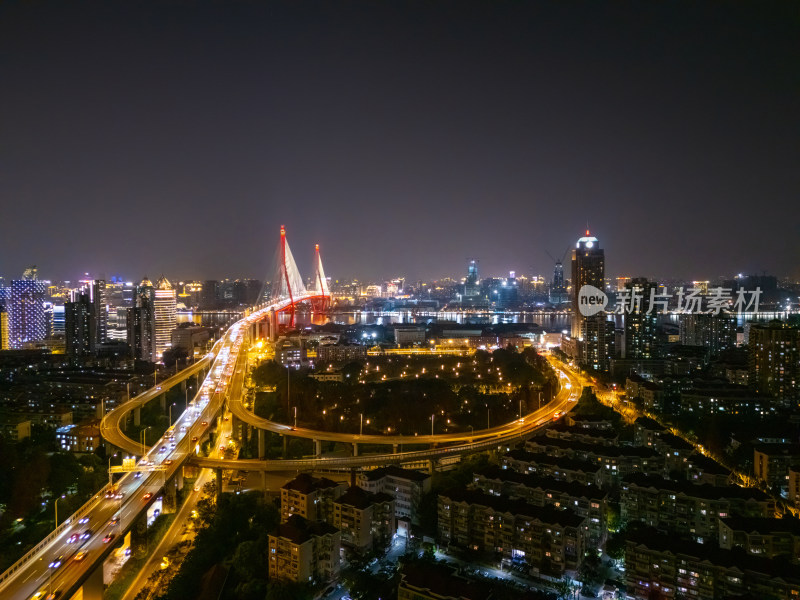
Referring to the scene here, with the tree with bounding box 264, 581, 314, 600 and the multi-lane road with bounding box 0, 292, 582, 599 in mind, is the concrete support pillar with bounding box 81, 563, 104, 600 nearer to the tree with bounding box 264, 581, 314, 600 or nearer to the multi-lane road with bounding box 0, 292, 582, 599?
the multi-lane road with bounding box 0, 292, 582, 599

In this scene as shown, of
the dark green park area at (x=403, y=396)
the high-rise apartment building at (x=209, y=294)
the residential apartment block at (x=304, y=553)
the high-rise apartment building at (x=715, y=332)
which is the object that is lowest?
the residential apartment block at (x=304, y=553)

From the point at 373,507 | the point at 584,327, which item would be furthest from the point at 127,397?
the point at 584,327

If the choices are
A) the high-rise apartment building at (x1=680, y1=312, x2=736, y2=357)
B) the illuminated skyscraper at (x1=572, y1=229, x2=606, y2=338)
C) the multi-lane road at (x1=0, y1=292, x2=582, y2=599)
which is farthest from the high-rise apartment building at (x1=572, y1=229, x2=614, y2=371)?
the high-rise apartment building at (x1=680, y1=312, x2=736, y2=357)

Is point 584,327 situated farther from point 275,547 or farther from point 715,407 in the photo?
point 275,547

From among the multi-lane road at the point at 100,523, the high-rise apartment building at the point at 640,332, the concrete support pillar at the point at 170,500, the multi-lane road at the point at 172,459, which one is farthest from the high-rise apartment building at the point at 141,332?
the high-rise apartment building at the point at 640,332

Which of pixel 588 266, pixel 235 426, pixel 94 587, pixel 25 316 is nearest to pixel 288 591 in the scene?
pixel 94 587

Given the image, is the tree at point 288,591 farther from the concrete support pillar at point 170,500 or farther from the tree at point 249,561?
the concrete support pillar at point 170,500
